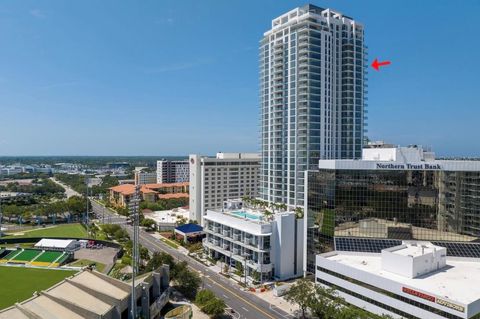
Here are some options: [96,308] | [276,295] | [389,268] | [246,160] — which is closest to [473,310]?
[389,268]

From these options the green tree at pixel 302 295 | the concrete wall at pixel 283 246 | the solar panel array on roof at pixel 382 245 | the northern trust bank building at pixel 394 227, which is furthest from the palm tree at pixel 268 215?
the green tree at pixel 302 295

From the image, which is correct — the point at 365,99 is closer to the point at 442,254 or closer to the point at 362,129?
the point at 362,129

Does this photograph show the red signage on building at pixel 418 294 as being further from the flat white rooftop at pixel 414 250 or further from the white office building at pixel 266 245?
the white office building at pixel 266 245

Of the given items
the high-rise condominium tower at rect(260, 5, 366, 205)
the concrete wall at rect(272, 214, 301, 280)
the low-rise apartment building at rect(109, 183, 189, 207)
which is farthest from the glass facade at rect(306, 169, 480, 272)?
the low-rise apartment building at rect(109, 183, 189, 207)

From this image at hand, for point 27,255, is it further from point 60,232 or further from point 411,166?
point 411,166

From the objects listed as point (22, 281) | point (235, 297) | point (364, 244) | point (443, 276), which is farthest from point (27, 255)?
point (443, 276)

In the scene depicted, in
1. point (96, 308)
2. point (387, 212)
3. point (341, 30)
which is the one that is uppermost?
point (341, 30)

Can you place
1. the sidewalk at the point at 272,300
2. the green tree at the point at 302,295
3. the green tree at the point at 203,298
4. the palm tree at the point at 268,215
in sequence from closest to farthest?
the green tree at the point at 302,295
the green tree at the point at 203,298
the sidewalk at the point at 272,300
the palm tree at the point at 268,215
